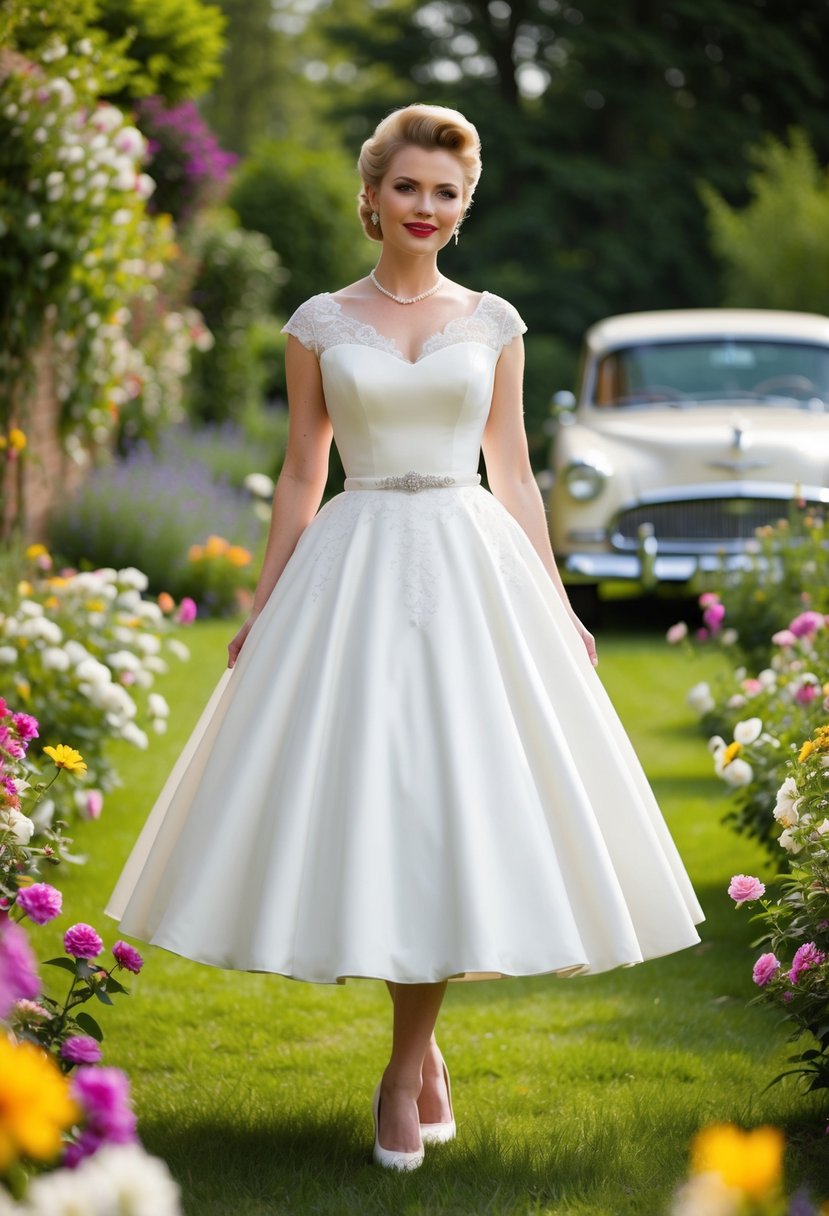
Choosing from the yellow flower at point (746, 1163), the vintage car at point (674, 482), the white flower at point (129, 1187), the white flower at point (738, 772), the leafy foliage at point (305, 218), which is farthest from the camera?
the leafy foliage at point (305, 218)

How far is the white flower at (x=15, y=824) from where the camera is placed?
9.61 feet

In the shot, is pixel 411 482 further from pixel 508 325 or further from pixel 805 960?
pixel 805 960

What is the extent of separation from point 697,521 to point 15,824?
23.7ft

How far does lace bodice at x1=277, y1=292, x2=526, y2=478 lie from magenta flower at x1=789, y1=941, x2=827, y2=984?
115cm

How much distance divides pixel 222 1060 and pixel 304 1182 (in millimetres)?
850

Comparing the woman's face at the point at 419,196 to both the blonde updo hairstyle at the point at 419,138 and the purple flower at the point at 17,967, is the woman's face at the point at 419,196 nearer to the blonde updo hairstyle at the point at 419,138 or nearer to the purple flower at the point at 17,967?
the blonde updo hairstyle at the point at 419,138

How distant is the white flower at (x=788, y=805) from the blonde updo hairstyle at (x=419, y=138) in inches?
52.4

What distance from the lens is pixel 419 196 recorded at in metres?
3.21

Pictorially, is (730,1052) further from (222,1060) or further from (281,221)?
(281,221)

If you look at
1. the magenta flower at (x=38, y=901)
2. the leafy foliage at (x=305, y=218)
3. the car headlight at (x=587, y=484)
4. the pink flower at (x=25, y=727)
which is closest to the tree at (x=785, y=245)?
the leafy foliage at (x=305, y=218)

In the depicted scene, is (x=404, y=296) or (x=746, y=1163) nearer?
(x=746, y=1163)

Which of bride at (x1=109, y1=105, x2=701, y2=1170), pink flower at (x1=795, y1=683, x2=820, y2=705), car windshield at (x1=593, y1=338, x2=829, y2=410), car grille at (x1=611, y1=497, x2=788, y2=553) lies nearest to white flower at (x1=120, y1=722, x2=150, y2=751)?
→ bride at (x1=109, y1=105, x2=701, y2=1170)

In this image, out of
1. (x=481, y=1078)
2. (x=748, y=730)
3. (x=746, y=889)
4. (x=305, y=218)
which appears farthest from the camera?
(x=305, y=218)

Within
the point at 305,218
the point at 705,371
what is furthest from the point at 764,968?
the point at 305,218
